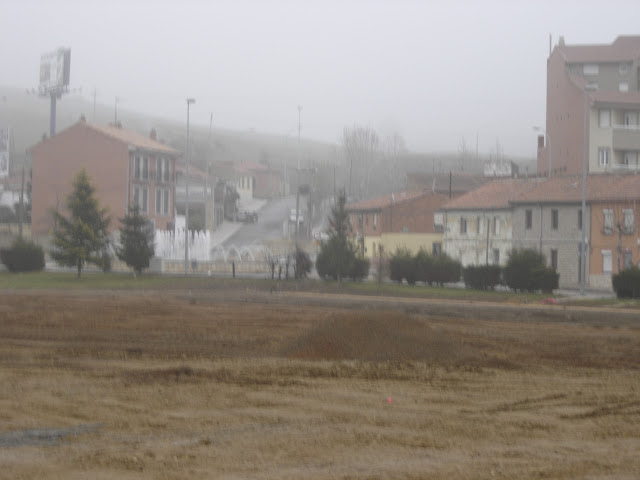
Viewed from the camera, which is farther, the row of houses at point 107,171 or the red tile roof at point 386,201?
the row of houses at point 107,171

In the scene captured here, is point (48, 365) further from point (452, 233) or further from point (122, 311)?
point (452, 233)

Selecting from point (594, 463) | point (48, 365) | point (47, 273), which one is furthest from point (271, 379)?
point (47, 273)

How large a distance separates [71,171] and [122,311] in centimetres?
5057

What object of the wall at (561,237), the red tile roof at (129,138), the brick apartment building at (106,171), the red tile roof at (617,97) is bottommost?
the wall at (561,237)

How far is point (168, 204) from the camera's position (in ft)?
257

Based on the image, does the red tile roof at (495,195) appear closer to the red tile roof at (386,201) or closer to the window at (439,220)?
the window at (439,220)

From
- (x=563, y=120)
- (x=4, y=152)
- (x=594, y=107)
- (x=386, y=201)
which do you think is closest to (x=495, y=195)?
(x=594, y=107)

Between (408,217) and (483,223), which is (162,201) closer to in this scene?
(408,217)

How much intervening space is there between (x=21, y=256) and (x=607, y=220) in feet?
107

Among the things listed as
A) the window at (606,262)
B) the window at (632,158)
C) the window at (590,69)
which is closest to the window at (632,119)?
the window at (632,158)

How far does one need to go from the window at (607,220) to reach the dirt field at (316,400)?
82.5 ft

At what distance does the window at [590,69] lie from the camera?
7481 centimetres

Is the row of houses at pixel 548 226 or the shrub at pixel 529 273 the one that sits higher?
the row of houses at pixel 548 226

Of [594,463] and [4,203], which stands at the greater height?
[4,203]
